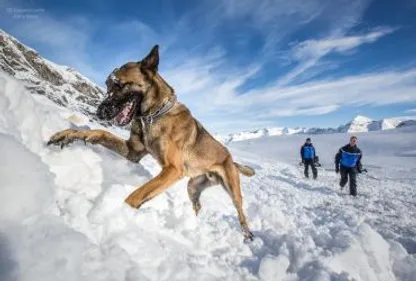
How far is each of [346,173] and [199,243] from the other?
9.93 metres

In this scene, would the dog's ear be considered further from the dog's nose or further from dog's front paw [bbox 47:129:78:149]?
dog's front paw [bbox 47:129:78:149]

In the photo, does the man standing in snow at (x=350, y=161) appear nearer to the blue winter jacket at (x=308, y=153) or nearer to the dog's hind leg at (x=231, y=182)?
the blue winter jacket at (x=308, y=153)

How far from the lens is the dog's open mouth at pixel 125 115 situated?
4141 mm

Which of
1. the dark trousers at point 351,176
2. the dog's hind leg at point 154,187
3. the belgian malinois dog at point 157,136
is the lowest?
the dark trousers at point 351,176

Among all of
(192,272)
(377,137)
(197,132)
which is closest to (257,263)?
(192,272)

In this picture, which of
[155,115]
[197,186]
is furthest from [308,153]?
[155,115]

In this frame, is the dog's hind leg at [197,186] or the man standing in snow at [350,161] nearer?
the dog's hind leg at [197,186]

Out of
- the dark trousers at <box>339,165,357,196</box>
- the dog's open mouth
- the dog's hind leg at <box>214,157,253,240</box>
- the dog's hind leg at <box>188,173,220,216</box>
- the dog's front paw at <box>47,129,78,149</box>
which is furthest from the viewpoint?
the dark trousers at <box>339,165,357,196</box>

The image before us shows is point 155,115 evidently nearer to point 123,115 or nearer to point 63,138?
point 123,115

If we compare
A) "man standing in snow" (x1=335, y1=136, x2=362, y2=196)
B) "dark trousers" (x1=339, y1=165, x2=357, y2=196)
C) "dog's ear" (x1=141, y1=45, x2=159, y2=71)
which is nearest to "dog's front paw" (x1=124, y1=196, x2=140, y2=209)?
"dog's ear" (x1=141, y1=45, x2=159, y2=71)

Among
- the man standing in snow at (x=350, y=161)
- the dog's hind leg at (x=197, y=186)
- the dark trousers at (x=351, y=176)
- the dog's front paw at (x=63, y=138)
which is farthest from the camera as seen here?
the man standing in snow at (x=350, y=161)

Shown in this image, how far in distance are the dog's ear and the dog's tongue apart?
0.65 m

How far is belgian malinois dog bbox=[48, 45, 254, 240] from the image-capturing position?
13.2 feet

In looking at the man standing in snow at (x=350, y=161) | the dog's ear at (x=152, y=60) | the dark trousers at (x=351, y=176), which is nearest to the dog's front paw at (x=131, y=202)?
the dog's ear at (x=152, y=60)
